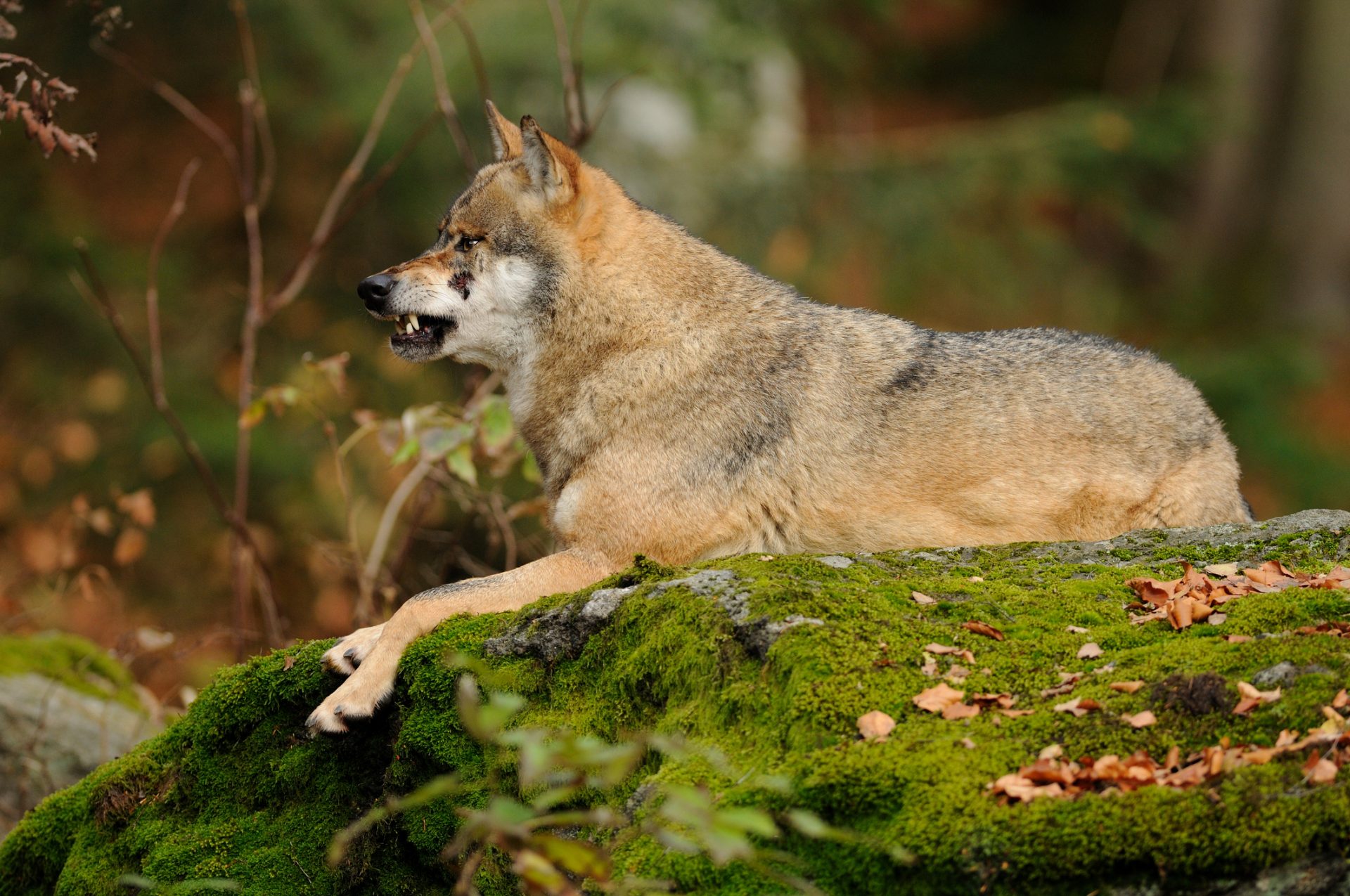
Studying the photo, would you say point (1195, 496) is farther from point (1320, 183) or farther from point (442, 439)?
point (1320, 183)

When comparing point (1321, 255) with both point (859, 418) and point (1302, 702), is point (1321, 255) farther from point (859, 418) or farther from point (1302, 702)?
point (1302, 702)

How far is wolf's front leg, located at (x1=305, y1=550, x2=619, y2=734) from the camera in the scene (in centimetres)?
462

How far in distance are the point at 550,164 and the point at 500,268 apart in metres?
0.51

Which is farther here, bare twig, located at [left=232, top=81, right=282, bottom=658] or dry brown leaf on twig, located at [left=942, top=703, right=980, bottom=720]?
bare twig, located at [left=232, top=81, right=282, bottom=658]

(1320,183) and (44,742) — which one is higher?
(1320,183)

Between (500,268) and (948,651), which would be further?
(500,268)

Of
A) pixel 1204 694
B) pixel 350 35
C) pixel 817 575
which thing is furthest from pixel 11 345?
pixel 1204 694

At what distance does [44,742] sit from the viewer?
6.66m

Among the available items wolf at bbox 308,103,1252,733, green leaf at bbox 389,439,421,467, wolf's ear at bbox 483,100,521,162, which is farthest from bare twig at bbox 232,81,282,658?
wolf at bbox 308,103,1252,733

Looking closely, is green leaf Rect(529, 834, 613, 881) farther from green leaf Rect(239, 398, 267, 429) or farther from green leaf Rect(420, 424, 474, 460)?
green leaf Rect(239, 398, 267, 429)

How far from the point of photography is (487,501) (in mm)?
8711

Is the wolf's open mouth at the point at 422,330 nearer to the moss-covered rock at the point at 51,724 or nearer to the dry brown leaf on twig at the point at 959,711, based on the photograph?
the moss-covered rock at the point at 51,724

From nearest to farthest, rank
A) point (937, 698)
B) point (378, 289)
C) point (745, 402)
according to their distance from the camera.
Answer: point (937, 698) < point (745, 402) < point (378, 289)

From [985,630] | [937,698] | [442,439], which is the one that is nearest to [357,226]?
[442,439]
